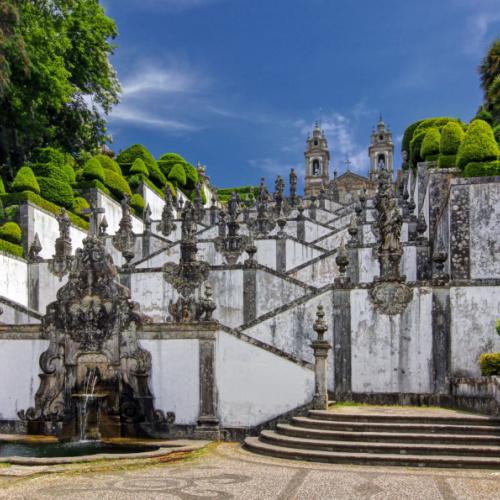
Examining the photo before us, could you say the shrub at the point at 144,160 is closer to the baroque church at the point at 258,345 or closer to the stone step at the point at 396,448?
the baroque church at the point at 258,345

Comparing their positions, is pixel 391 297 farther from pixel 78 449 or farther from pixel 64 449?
pixel 64 449

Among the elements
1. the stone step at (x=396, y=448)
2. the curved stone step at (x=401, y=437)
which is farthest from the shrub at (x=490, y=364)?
the stone step at (x=396, y=448)

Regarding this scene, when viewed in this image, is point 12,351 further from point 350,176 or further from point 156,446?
point 350,176

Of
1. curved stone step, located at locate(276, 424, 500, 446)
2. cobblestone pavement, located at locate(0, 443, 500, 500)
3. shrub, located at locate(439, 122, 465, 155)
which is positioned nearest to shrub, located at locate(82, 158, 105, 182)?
shrub, located at locate(439, 122, 465, 155)

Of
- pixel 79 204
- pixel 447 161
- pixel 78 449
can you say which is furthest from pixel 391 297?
pixel 79 204

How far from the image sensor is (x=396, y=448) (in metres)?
12.1

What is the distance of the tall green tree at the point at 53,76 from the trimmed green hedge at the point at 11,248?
30.6 feet

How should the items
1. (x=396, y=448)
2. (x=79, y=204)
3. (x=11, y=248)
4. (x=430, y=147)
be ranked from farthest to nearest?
(x=79, y=204) → (x=430, y=147) → (x=11, y=248) → (x=396, y=448)

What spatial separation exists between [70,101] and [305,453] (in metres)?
35.6

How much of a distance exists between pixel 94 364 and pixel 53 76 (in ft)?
87.2

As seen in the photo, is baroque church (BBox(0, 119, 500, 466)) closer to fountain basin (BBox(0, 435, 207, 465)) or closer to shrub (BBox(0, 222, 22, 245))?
fountain basin (BBox(0, 435, 207, 465))

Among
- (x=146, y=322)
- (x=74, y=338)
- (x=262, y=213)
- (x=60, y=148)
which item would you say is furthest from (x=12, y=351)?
(x=60, y=148)

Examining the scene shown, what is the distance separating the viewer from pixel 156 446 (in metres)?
13.8

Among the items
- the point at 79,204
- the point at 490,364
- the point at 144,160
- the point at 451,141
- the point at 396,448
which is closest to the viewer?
the point at 396,448
